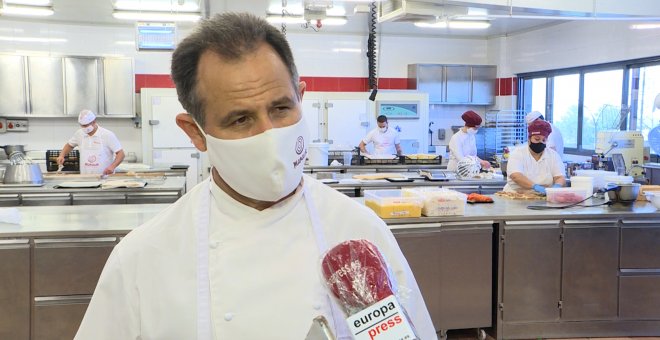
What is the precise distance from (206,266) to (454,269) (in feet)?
10.1

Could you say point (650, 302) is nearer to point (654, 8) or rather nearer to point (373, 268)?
point (654, 8)

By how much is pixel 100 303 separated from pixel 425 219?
293 centimetres

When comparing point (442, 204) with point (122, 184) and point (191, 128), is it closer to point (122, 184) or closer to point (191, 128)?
point (191, 128)

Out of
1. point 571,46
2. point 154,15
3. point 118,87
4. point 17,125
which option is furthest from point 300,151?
point 17,125

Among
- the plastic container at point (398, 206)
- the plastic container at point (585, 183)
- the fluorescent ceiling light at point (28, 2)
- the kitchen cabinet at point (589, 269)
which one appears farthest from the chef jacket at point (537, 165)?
the fluorescent ceiling light at point (28, 2)

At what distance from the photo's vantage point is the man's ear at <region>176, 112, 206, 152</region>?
108 centimetres

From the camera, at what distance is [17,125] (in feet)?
29.0

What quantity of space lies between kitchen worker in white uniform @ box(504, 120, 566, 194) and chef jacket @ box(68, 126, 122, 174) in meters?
4.53

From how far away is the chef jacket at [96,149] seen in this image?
261 inches

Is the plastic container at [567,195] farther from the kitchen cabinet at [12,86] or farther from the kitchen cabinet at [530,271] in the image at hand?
the kitchen cabinet at [12,86]

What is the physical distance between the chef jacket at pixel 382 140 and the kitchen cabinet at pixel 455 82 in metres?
1.64

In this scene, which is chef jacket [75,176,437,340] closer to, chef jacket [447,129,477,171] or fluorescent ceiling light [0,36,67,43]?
chef jacket [447,129,477,171]

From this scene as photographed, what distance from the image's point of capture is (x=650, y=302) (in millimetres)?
4016

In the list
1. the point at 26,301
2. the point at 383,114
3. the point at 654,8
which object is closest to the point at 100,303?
the point at 26,301
